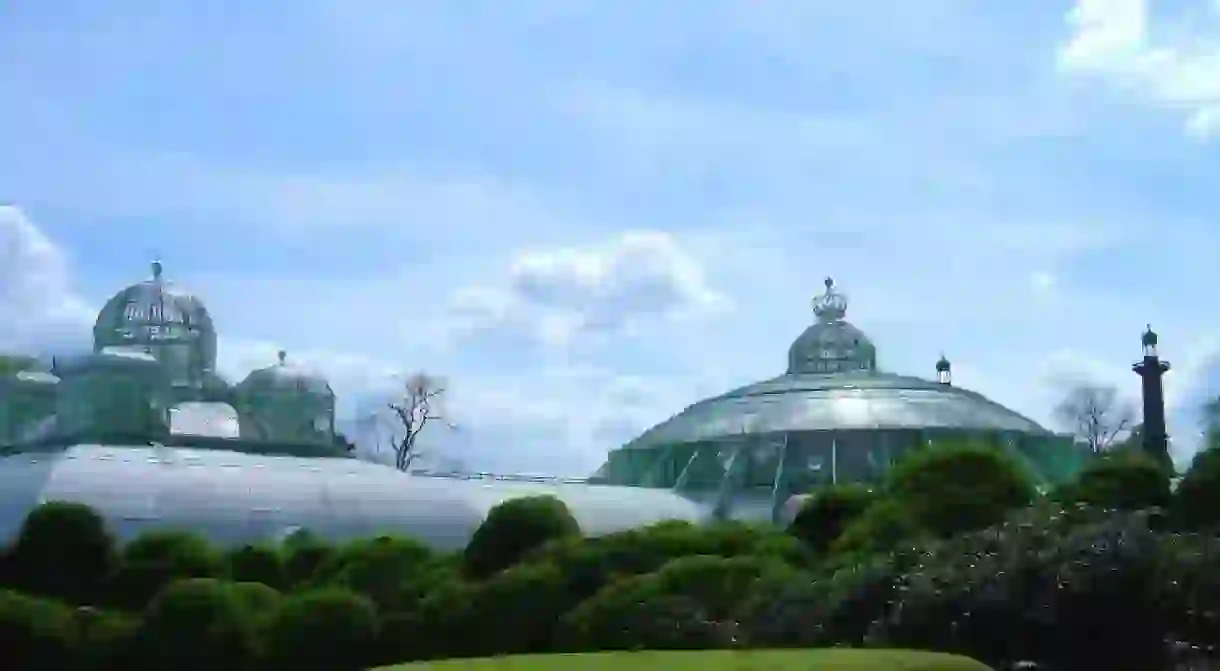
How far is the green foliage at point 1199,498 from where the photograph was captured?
93.8ft

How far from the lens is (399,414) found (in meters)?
78.0

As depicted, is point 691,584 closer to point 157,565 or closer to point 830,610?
point 830,610

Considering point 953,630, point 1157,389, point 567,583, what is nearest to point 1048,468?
point 1157,389

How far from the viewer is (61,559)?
33250 mm

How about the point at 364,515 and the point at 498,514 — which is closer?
the point at 498,514

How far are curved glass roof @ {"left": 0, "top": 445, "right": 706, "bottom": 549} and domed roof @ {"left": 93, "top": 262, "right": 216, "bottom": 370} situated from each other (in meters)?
11.7

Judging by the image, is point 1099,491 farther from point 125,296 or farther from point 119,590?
point 125,296

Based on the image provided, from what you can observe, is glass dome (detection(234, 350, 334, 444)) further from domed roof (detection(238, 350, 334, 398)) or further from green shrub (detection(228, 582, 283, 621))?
green shrub (detection(228, 582, 283, 621))

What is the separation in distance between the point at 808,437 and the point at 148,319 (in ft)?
84.3

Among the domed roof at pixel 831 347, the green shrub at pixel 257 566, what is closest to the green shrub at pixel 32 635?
the green shrub at pixel 257 566

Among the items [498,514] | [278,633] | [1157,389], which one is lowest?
[278,633]

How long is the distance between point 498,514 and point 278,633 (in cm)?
640

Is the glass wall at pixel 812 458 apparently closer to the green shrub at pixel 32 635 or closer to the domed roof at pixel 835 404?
the domed roof at pixel 835 404

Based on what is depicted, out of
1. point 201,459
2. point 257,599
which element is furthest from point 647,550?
point 201,459
